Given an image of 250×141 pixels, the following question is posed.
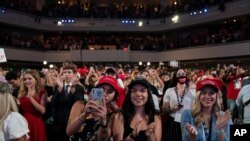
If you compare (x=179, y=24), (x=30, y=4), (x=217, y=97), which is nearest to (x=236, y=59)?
(x=179, y=24)

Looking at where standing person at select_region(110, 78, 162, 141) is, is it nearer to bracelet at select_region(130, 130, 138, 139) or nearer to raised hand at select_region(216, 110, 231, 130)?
bracelet at select_region(130, 130, 138, 139)

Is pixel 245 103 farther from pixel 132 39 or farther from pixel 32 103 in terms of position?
pixel 132 39

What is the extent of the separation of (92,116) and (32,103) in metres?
2.81

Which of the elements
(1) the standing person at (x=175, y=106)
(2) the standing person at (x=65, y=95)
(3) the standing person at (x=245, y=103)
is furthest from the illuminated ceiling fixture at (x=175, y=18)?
(2) the standing person at (x=65, y=95)

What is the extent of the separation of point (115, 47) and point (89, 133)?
35907mm

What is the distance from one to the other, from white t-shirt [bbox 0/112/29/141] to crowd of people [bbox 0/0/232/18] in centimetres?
3428

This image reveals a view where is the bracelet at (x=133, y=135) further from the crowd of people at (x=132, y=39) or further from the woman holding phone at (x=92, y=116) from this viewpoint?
the crowd of people at (x=132, y=39)

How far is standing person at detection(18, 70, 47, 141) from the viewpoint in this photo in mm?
6590

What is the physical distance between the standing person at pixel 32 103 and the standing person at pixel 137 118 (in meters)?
2.73

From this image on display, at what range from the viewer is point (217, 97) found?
447cm

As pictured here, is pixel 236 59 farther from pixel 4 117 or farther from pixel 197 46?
pixel 4 117

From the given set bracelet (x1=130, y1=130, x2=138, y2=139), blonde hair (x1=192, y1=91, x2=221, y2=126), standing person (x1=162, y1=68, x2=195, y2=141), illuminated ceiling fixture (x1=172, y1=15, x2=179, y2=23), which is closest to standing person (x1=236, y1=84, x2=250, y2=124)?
standing person (x1=162, y1=68, x2=195, y2=141)

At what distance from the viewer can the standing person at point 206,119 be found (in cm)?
409

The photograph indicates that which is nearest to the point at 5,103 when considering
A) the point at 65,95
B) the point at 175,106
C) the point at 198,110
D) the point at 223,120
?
the point at 198,110
